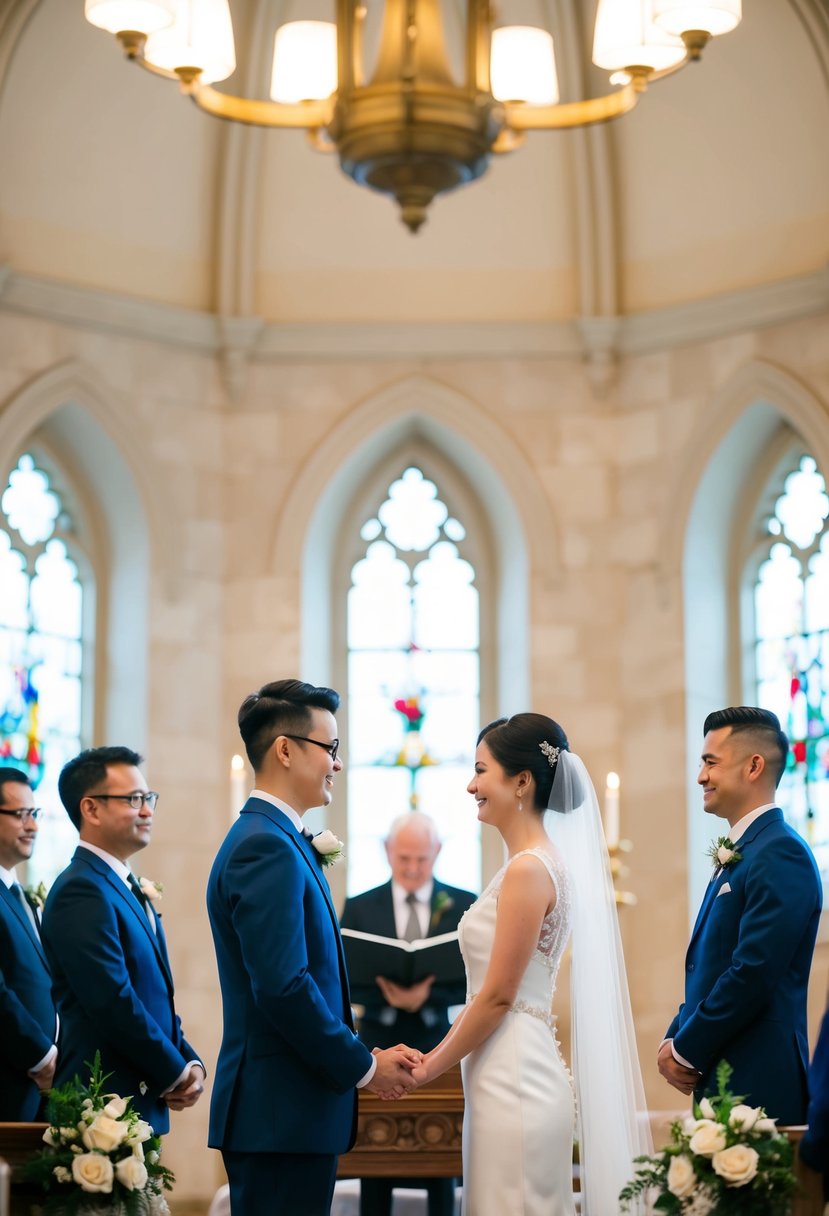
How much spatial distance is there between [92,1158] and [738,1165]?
5.58 feet

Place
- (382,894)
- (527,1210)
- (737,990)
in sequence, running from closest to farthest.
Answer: (527,1210) → (737,990) → (382,894)

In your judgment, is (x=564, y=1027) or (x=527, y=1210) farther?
(x=564, y=1027)

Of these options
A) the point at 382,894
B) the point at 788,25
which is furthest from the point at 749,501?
the point at 382,894

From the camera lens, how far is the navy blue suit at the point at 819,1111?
4691 mm

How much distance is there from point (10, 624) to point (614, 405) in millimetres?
3529

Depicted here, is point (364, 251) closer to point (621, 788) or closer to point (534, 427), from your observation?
point (534, 427)

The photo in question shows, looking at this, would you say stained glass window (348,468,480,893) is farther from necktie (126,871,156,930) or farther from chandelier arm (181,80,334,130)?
chandelier arm (181,80,334,130)

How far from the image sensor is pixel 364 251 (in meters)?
11.0

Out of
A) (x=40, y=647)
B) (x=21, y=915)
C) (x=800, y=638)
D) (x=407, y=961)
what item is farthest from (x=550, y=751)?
(x=40, y=647)

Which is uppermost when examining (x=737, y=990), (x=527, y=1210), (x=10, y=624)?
(x=10, y=624)

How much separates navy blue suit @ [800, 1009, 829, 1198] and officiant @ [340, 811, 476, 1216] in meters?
2.66

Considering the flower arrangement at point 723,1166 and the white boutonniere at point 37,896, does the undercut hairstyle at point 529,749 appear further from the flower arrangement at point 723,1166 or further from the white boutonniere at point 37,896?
the white boutonniere at point 37,896

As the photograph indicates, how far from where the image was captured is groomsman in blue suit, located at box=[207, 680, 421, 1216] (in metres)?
4.98

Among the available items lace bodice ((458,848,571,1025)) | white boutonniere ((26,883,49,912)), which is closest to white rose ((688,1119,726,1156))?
lace bodice ((458,848,571,1025))
